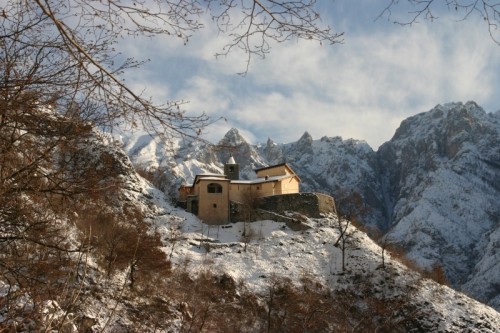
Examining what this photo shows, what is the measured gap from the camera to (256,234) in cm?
3644

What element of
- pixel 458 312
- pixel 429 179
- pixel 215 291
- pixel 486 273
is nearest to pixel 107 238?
pixel 215 291

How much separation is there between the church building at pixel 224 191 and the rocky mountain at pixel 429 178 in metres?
29.0

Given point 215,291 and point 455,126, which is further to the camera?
point 455,126

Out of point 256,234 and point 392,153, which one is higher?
point 392,153

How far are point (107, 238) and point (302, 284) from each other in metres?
13.8

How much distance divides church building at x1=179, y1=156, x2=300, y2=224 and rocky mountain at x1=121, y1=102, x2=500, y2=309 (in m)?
29.0

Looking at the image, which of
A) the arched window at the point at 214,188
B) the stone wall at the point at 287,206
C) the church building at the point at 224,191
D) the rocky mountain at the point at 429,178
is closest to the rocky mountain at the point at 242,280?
the stone wall at the point at 287,206

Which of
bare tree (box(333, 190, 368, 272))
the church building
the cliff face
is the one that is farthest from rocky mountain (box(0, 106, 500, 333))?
the cliff face

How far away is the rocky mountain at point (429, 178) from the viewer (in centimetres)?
9462

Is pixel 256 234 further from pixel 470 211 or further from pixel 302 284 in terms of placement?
pixel 470 211

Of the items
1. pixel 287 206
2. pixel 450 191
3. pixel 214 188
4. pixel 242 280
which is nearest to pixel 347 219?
pixel 287 206

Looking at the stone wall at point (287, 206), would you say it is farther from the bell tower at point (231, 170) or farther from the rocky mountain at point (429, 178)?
the rocky mountain at point (429, 178)

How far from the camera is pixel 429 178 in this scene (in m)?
122

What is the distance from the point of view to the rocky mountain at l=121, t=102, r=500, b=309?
94625 mm
